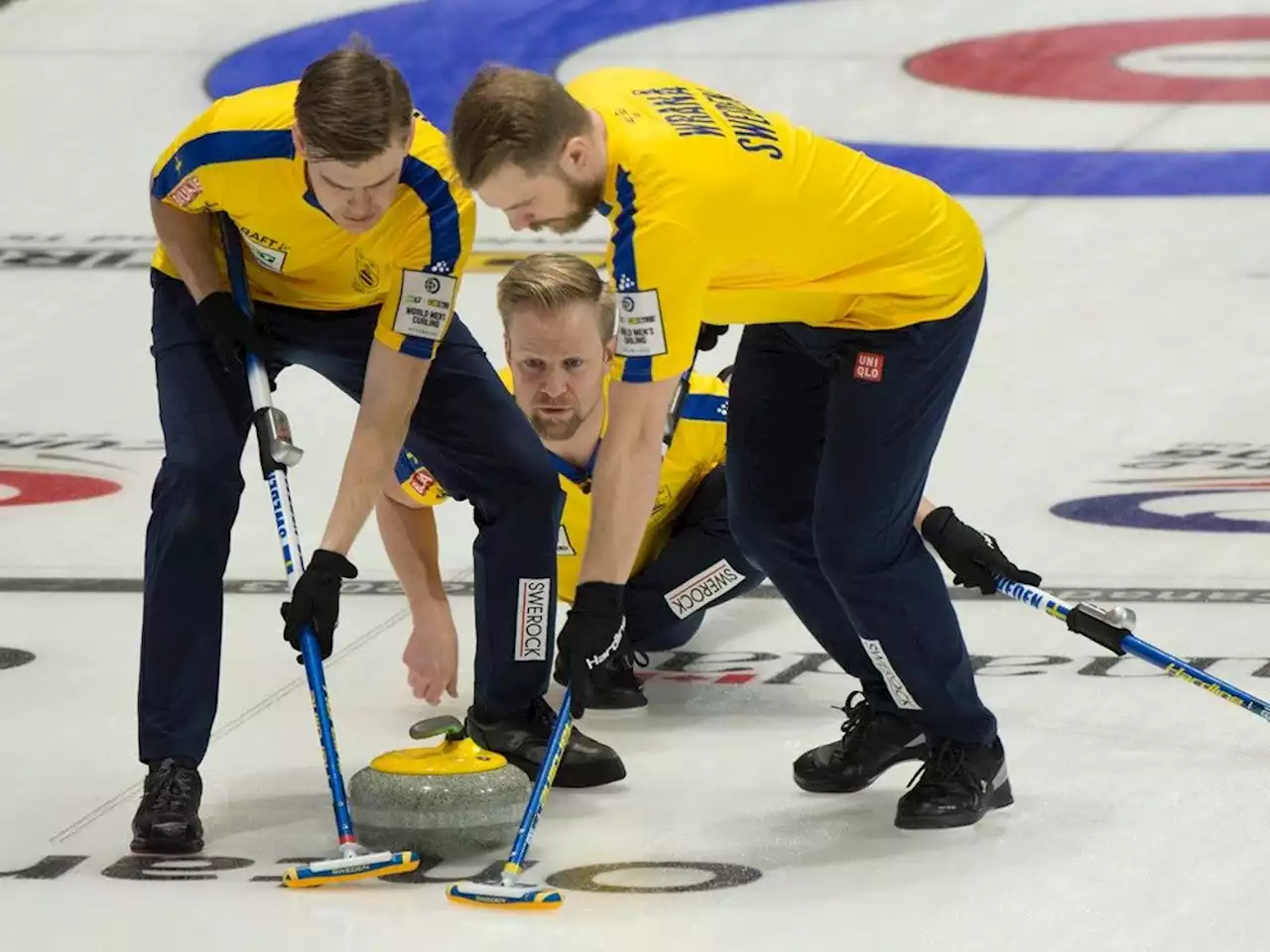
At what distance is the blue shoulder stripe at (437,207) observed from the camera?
354cm

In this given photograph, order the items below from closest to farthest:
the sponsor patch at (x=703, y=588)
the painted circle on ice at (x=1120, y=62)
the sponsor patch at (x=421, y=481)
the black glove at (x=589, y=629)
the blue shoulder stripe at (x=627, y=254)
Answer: the blue shoulder stripe at (x=627, y=254) < the black glove at (x=589, y=629) < the sponsor patch at (x=421, y=481) < the sponsor patch at (x=703, y=588) < the painted circle on ice at (x=1120, y=62)

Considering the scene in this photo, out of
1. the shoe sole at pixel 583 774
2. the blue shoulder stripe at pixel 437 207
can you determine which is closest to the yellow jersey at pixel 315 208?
the blue shoulder stripe at pixel 437 207

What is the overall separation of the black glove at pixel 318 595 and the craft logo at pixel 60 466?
8.08 feet

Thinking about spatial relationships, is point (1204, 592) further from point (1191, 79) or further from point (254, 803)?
point (1191, 79)

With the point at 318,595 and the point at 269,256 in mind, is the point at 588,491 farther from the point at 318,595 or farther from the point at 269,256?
the point at 318,595

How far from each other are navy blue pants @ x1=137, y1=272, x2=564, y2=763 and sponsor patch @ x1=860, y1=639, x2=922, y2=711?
559mm

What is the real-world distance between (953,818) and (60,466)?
3264 mm

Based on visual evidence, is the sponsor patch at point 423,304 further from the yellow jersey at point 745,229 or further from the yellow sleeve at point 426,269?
the yellow jersey at point 745,229

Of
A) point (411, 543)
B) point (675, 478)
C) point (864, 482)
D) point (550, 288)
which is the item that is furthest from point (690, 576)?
point (864, 482)

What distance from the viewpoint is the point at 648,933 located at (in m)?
3.08

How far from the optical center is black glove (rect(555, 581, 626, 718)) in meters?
3.20

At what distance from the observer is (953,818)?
3588 mm

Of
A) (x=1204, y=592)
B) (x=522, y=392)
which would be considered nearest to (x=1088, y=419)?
(x=1204, y=592)

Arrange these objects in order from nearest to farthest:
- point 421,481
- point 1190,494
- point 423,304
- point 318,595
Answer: point 318,595 → point 423,304 → point 421,481 → point 1190,494
